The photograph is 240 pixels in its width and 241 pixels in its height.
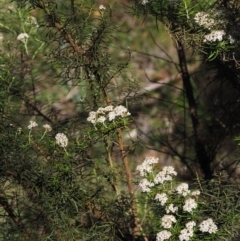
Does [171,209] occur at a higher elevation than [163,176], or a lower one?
lower

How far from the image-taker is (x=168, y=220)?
196 cm

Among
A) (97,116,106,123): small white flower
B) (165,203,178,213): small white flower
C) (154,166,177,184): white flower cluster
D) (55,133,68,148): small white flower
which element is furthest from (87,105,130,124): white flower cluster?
(165,203,178,213): small white flower

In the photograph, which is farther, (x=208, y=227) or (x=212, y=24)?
(x=212, y=24)

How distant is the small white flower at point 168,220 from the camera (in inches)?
77.0

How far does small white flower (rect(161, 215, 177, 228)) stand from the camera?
1957mm

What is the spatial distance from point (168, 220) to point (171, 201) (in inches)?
3.2

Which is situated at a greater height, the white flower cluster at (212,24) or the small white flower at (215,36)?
the white flower cluster at (212,24)

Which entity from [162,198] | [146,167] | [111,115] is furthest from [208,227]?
[111,115]

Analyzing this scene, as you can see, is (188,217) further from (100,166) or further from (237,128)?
(237,128)

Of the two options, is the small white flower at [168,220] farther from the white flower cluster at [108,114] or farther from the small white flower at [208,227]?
the white flower cluster at [108,114]

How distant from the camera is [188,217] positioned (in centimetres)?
200

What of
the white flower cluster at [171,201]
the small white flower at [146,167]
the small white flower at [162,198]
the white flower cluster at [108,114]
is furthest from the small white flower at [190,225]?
the white flower cluster at [108,114]

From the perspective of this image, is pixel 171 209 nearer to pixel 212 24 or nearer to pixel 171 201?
pixel 171 201

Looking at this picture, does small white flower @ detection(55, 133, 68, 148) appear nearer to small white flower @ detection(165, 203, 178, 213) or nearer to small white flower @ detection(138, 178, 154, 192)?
small white flower @ detection(138, 178, 154, 192)
